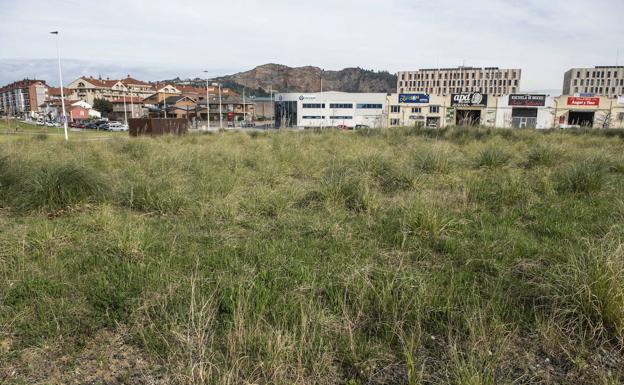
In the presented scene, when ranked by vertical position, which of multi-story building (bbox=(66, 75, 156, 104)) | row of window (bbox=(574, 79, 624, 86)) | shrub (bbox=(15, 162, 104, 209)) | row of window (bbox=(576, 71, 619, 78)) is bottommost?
shrub (bbox=(15, 162, 104, 209))

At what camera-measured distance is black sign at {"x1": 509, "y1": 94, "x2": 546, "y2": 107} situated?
63.3m

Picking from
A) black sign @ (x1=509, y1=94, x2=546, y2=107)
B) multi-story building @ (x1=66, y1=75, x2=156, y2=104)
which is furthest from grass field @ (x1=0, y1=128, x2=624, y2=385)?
multi-story building @ (x1=66, y1=75, x2=156, y2=104)

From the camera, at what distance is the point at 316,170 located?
31.6 ft

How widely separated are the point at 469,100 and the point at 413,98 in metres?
9.43

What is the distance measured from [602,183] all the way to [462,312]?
5.75 m

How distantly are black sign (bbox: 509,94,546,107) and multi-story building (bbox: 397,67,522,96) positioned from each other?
87669 mm

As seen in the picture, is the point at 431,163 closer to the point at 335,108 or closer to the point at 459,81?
the point at 335,108

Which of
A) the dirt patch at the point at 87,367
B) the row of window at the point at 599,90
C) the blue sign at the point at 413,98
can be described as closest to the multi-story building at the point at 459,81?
the row of window at the point at 599,90

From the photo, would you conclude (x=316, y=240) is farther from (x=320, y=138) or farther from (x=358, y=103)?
(x=358, y=103)

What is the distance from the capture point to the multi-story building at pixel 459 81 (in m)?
148

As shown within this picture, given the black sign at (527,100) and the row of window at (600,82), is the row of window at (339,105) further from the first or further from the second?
the row of window at (600,82)

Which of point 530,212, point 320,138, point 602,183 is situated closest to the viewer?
point 530,212

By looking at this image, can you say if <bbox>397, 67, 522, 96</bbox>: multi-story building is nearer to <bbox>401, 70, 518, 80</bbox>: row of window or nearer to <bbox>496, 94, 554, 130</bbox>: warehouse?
<bbox>401, 70, 518, 80</bbox>: row of window

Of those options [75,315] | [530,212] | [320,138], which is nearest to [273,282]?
[75,315]
